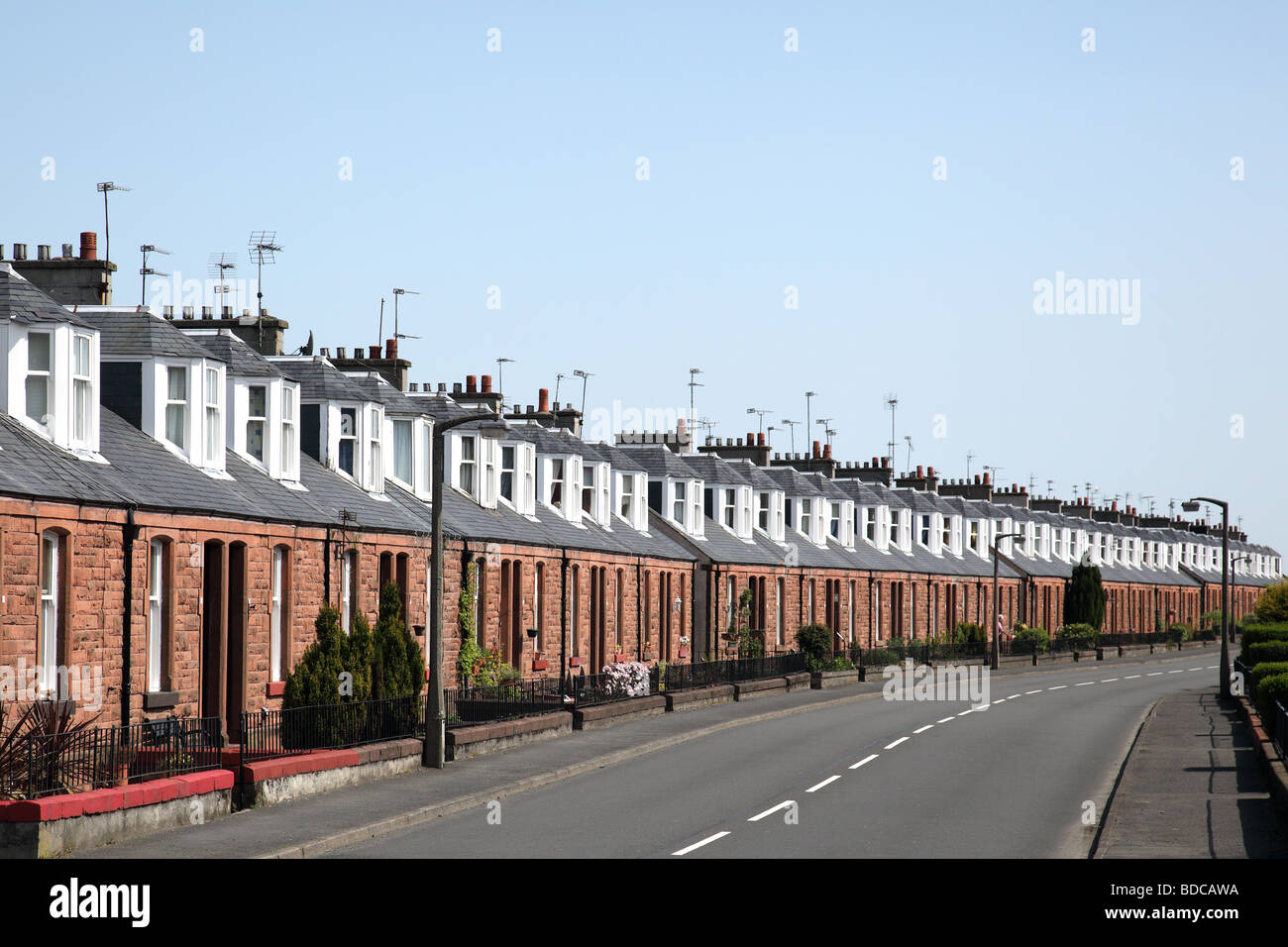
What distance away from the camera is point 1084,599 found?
84000 millimetres

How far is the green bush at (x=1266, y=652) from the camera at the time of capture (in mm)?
38025

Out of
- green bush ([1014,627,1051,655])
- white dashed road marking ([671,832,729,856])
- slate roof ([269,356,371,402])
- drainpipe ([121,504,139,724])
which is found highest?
slate roof ([269,356,371,402])

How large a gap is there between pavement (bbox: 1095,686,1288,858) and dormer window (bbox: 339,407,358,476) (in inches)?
660

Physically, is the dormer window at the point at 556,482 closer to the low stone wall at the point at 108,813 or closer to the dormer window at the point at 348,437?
the dormer window at the point at 348,437

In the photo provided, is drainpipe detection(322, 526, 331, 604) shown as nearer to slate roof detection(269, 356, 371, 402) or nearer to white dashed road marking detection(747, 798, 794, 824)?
slate roof detection(269, 356, 371, 402)

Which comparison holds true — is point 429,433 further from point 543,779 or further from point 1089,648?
point 1089,648

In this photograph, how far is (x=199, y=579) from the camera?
24625mm

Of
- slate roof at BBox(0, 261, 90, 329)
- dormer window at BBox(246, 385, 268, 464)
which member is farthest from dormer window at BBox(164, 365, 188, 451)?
slate roof at BBox(0, 261, 90, 329)

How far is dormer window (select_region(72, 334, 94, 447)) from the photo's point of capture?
2330 cm

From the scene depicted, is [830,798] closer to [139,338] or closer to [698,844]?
[698,844]

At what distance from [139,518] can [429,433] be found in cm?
1518

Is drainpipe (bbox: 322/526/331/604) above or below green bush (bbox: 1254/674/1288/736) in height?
above
